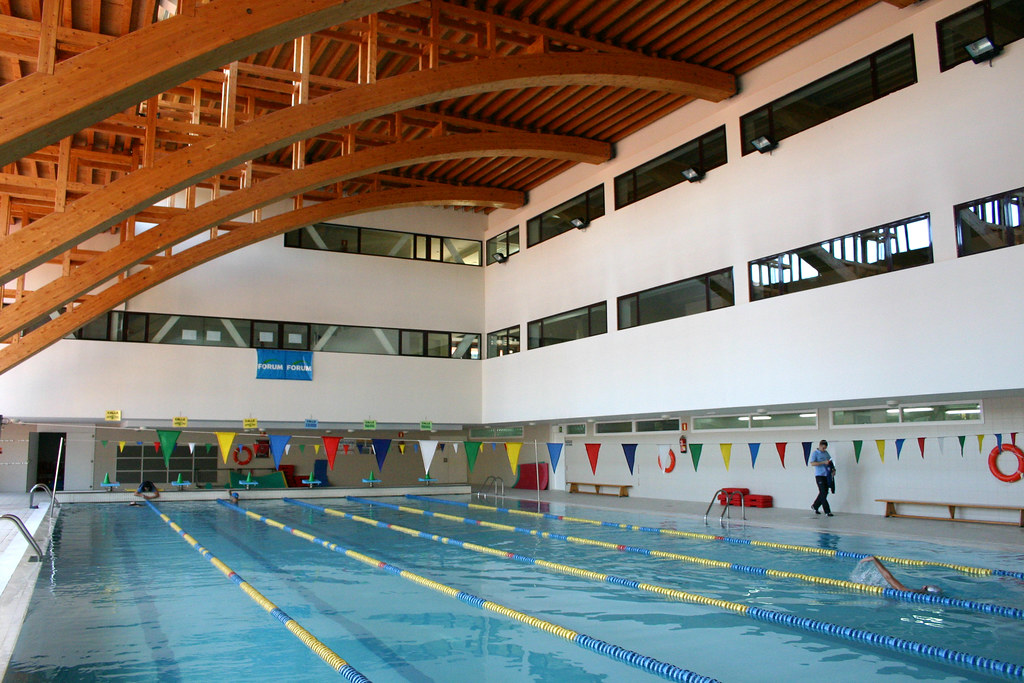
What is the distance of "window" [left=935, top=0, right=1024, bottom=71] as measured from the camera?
30.5ft

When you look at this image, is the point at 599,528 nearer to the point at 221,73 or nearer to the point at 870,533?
the point at 870,533

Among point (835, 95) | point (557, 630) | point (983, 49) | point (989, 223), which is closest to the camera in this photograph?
point (557, 630)

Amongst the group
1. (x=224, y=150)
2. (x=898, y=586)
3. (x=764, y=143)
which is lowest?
(x=898, y=586)

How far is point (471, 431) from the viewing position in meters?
25.2

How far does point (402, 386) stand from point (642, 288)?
780 centimetres

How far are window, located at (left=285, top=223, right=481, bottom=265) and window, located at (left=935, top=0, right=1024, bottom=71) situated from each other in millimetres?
13752

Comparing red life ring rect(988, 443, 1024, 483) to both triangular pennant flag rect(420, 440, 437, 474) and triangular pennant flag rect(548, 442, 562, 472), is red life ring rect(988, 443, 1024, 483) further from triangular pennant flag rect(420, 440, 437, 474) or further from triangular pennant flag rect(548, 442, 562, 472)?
triangular pennant flag rect(420, 440, 437, 474)

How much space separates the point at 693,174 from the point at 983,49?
5266mm

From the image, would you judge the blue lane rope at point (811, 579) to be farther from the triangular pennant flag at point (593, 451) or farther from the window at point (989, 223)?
the window at point (989, 223)

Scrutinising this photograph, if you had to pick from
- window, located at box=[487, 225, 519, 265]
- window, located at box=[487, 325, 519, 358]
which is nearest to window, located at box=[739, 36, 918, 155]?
window, located at box=[487, 225, 519, 265]

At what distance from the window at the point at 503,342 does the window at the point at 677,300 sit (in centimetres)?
465

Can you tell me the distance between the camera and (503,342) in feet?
67.9

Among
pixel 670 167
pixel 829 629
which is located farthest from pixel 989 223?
pixel 670 167

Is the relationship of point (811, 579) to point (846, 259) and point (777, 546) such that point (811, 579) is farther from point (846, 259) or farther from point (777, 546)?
point (846, 259)
